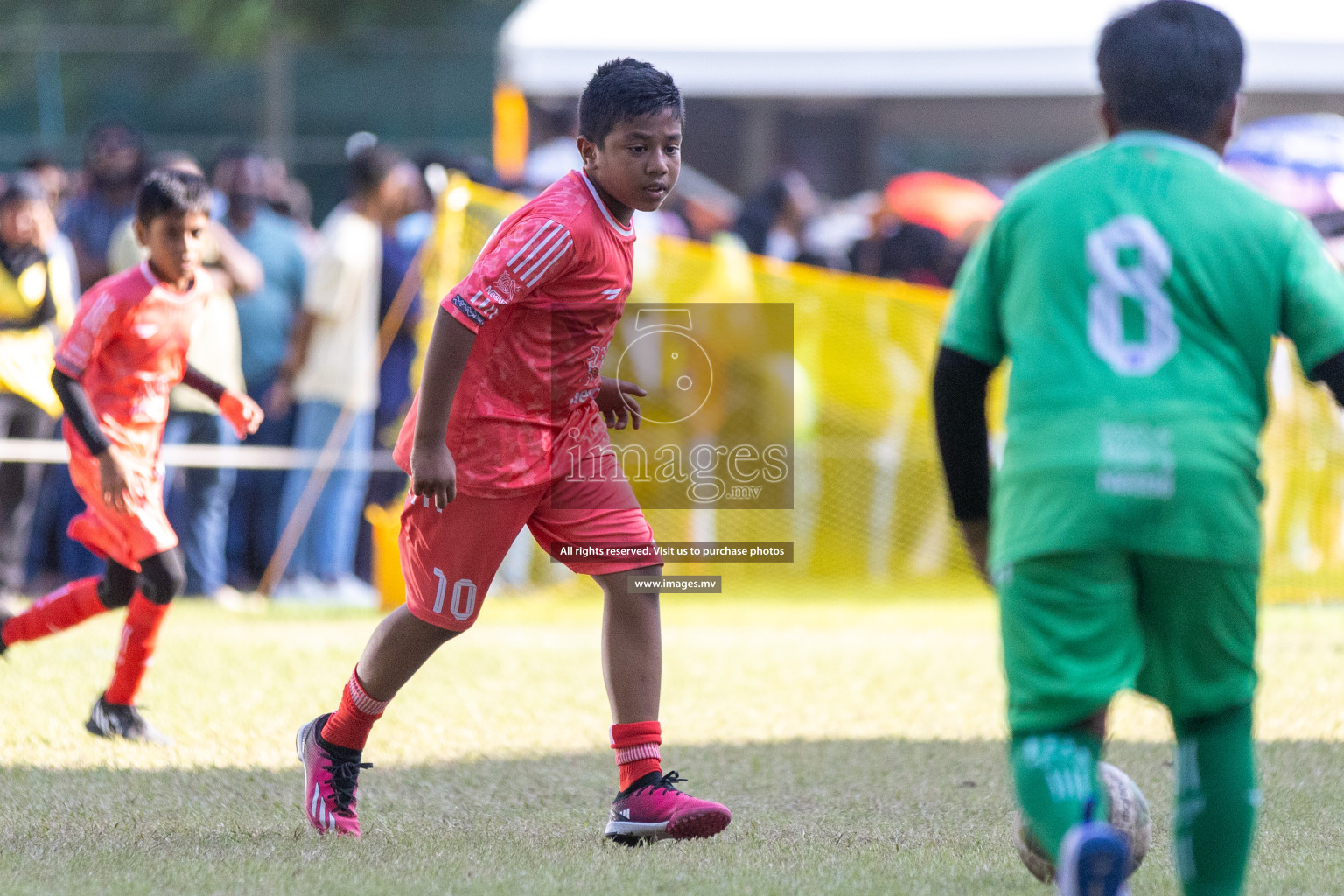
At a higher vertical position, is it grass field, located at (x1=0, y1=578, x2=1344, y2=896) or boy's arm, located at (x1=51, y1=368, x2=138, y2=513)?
boy's arm, located at (x1=51, y1=368, x2=138, y2=513)

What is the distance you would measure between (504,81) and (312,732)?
9.35m

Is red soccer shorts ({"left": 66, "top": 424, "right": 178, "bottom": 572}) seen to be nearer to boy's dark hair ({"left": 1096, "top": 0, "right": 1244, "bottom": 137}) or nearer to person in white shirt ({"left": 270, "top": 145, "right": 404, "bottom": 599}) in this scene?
boy's dark hair ({"left": 1096, "top": 0, "right": 1244, "bottom": 137})

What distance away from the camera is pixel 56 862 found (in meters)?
3.72

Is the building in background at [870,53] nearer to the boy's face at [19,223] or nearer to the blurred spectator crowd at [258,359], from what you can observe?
the blurred spectator crowd at [258,359]

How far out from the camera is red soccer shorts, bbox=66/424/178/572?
206 inches

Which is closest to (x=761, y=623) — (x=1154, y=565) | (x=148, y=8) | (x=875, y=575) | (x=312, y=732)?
(x=875, y=575)

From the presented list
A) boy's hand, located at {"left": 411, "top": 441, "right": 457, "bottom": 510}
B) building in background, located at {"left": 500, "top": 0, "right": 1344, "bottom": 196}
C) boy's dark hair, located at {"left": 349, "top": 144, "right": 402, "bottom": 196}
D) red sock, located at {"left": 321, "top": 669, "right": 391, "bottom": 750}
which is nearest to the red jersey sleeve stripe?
boy's hand, located at {"left": 411, "top": 441, "right": 457, "bottom": 510}

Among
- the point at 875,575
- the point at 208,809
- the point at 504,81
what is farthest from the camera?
the point at 504,81

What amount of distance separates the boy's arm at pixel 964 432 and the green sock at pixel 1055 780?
33cm

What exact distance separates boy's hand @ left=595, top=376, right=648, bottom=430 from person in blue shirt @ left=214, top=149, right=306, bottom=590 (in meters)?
5.55

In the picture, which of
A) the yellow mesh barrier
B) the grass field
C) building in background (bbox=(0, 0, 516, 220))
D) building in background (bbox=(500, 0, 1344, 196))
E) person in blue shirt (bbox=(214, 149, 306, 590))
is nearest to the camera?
the grass field

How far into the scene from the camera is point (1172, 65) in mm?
2748

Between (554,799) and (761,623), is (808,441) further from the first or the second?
(554,799)

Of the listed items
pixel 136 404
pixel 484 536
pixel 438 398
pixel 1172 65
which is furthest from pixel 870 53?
pixel 1172 65
